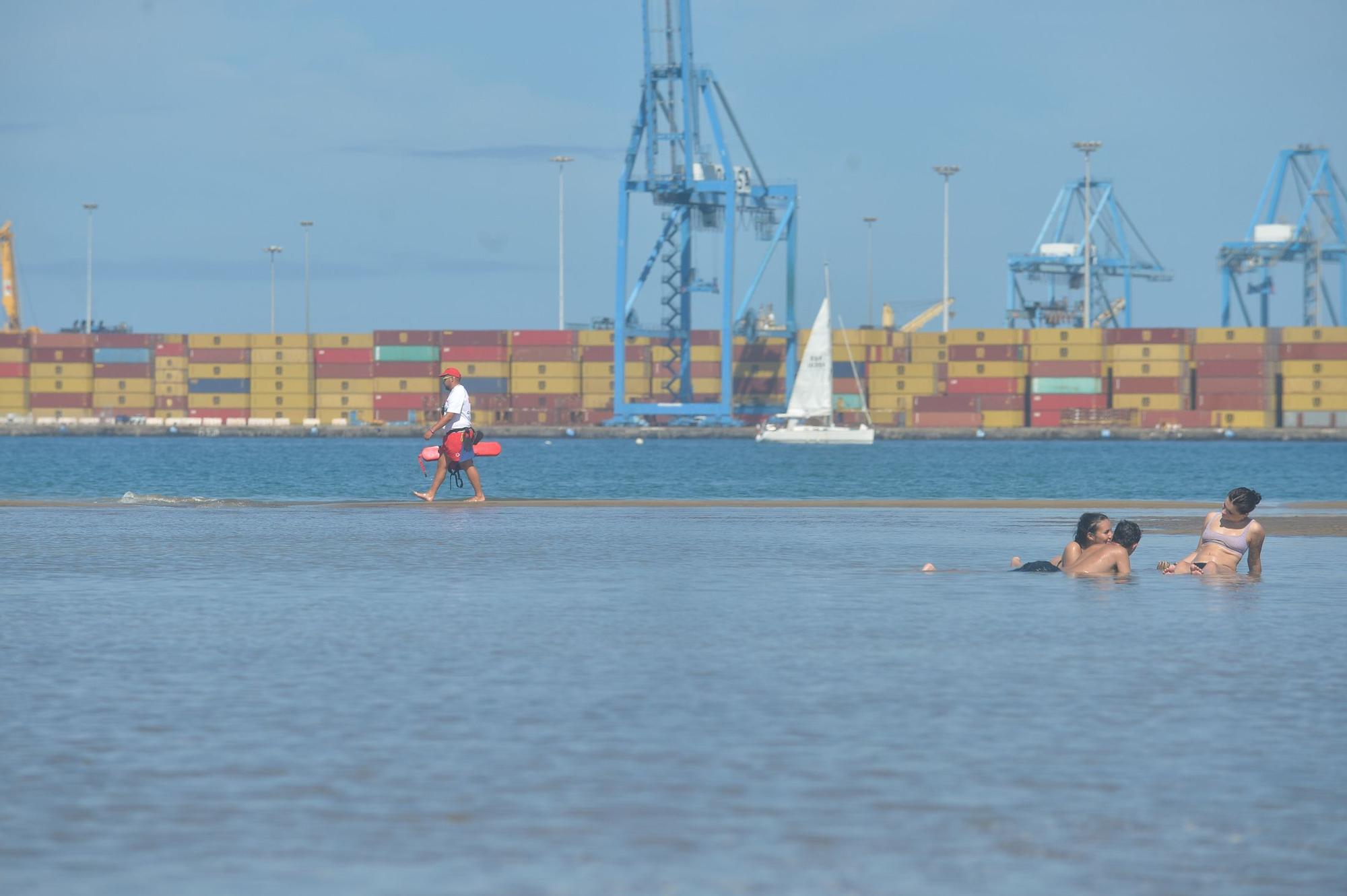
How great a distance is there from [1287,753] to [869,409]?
114499 mm

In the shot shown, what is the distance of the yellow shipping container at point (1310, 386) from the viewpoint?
377ft

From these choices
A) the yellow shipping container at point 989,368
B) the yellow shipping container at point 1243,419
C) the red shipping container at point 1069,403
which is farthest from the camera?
the yellow shipping container at point 989,368

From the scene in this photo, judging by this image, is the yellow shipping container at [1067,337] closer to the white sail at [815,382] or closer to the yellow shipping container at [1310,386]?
the yellow shipping container at [1310,386]

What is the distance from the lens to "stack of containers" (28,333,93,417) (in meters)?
129

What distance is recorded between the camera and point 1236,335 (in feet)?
372

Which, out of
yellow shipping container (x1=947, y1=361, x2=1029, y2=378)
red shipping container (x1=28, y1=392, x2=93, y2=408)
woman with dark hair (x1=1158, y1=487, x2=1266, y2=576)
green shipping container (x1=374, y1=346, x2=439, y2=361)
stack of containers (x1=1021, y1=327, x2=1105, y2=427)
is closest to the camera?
woman with dark hair (x1=1158, y1=487, x2=1266, y2=576)

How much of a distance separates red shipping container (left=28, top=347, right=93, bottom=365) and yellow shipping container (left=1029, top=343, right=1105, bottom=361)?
6954 centimetres

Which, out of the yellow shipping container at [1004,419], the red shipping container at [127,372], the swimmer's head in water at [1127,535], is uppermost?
the red shipping container at [127,372]

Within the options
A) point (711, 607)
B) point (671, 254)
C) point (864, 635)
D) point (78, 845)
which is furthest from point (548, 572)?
point (671, 254)

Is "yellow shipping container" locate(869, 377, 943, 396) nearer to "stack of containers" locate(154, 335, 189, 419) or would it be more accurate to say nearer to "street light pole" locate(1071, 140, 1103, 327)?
"street light pole" locate(1071, 140, 1103, 327)

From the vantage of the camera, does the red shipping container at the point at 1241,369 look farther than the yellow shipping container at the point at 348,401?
No

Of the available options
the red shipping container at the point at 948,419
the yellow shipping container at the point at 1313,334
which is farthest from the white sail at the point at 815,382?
the yellow shipping container at the point at 1313,334

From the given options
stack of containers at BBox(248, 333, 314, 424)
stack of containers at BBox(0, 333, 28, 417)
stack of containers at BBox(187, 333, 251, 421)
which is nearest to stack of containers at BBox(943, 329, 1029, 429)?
stack of containers at BBox(248, 333, 314, 424)

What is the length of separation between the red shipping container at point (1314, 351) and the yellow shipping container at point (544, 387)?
48202mm
